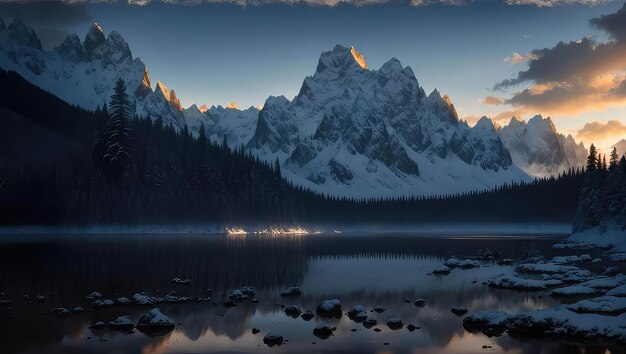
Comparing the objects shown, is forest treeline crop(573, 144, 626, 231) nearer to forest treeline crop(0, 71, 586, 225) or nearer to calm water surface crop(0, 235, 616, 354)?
calm water surface crop(0, 235, 616, 354)

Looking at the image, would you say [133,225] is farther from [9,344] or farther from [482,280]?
[9,344]

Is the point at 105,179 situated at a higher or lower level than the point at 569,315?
higher

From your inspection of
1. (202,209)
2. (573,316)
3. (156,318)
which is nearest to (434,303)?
(573,316)

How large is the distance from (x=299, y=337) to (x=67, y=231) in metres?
130

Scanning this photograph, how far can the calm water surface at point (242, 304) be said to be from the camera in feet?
105

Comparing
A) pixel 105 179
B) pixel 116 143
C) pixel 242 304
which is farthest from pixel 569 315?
pixel 116 143

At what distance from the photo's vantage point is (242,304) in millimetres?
45688

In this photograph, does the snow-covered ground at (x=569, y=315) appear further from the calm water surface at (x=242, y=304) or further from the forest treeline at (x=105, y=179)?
the forest treeline at (x=105, y=179)

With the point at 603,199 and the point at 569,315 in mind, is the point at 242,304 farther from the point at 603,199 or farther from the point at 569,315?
the point at 603,199

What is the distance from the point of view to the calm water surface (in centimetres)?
3200

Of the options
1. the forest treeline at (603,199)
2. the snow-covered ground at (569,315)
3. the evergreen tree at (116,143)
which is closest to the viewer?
the snow-covered ground at (569,315)

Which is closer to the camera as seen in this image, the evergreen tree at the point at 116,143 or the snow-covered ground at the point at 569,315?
the snow-covered ground at the point at 569,315

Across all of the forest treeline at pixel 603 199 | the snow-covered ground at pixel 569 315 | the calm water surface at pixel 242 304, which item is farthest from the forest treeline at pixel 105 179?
the snow-covered ground at pixel 569 315

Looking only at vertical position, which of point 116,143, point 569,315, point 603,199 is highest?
point 116,143
